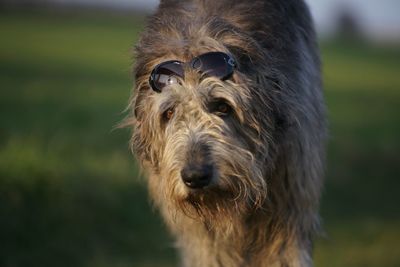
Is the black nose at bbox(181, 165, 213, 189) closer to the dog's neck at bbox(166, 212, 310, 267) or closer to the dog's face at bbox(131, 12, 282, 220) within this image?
the dog's face at bbox(131, 12, 282, 220)

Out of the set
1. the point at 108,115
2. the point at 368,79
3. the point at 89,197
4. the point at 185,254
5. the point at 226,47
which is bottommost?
the point at 368,79

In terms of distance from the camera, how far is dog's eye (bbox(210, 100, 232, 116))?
441 centimetres

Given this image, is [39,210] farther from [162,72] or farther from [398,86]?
[398,86]

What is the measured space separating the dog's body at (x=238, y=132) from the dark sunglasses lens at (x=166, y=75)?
56mm

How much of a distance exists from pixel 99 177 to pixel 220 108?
3826 millimetres

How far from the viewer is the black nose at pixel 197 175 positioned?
13.6ft

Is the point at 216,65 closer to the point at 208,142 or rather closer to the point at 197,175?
the point at 208,142

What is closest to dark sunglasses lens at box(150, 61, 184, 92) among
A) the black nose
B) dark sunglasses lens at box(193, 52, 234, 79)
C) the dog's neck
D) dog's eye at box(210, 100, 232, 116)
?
dark sunglasses lens at box(193, 52, 234, 79)

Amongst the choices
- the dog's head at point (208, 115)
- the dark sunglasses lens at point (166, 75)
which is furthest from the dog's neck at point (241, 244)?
the dark sunglasses lens at point (166, 75)

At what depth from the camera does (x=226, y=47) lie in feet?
14.8

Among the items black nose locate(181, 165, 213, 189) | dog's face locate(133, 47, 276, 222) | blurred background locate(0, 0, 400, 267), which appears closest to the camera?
black nose locate(181, 165, 213, 189)

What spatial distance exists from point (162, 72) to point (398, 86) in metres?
19.6

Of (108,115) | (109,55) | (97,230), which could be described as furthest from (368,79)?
(97,230)

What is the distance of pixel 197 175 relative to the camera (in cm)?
414
